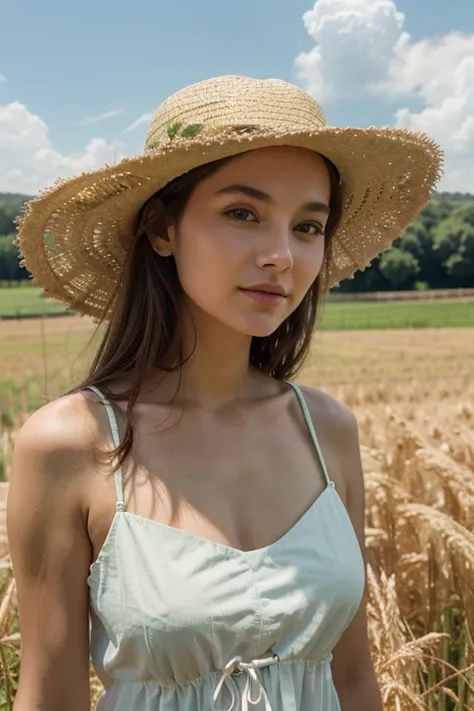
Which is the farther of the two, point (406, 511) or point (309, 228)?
point (406, 511)

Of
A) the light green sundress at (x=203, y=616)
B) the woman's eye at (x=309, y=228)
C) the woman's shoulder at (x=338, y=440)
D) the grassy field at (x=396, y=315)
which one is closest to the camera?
the light green sundress at (x=203, y=616)

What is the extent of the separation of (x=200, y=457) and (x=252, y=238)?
0.85ft

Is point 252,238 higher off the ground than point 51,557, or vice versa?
point 252,238

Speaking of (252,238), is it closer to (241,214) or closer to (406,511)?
(241,214)

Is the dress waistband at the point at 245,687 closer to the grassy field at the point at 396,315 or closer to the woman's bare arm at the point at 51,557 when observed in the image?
the woman's bare arm at the point at 51,557

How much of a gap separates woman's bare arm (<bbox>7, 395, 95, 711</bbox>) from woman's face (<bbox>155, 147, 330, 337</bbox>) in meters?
0.21

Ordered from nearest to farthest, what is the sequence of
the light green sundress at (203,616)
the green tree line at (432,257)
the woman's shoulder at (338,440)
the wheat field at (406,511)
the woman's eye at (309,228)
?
the light green sundress at (203,616) → the woman's eye at (309,228) → the woman's shoulder at (338,440) → the wheat field at (406,511) → the green tree line at (432,257)

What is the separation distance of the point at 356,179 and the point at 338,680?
665 mm

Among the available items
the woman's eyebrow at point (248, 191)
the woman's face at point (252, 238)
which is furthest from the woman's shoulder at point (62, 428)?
the woman's eyebrow at point (248, 191)

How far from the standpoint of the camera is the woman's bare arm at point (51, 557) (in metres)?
0.79

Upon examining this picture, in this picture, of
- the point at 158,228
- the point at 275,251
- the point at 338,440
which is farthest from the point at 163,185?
the point at 338,440

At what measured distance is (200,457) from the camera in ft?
2.93

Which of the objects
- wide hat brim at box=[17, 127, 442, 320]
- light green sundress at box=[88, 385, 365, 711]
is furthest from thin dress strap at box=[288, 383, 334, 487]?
wide hat brim at box=[17, 127, 442, 320]

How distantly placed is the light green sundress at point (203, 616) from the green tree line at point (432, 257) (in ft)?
8.69
